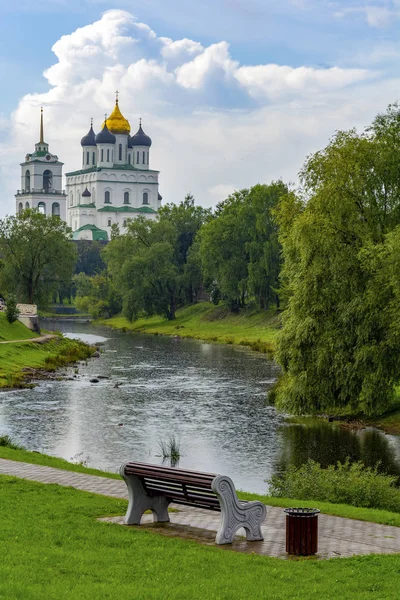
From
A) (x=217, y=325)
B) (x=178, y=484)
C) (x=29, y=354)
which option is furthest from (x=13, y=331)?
(x=178, y=484)

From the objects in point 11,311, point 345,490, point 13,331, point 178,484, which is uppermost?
point 11,311

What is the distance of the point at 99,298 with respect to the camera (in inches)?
4264

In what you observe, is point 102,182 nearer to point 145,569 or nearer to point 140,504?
point 140,504

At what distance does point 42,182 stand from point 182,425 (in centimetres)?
14739

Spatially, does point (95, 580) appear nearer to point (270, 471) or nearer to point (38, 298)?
point (270, 471)

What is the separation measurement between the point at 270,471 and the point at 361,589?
48.0 ft

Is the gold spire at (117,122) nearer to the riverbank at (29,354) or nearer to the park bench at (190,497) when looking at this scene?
the riverbank at (29,354)

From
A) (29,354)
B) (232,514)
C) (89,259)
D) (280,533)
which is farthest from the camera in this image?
(89,259)

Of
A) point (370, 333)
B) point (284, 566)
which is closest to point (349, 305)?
point (370, 333)

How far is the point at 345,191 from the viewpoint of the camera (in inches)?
1244

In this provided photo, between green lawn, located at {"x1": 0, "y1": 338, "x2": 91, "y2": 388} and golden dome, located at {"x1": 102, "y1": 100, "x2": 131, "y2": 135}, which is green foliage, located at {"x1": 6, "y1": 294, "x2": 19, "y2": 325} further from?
golden dome, located at {"x1": 102, "y1": 100, "x2": 131, "y2": 135}

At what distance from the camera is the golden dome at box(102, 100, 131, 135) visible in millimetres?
168125

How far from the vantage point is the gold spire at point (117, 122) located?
552 ft

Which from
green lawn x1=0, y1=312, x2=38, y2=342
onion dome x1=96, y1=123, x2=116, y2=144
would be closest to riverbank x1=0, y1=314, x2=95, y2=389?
green lawn x1=0, y1=312, x2=38, y2=342
